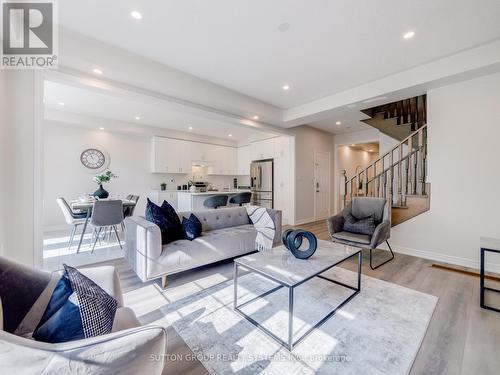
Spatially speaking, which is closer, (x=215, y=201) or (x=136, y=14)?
(x=136, y=14)

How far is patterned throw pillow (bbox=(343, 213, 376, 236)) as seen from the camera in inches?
120

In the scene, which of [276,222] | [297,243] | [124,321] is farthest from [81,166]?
[297,243]

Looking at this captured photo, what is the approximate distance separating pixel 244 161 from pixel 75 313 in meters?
6.76

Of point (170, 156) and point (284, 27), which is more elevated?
point (284, 27)

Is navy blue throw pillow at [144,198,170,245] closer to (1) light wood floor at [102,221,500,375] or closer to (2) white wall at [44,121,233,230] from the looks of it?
(1) light wood floor at [102,221,500,375]

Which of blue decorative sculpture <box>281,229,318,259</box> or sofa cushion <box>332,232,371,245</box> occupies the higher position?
blue decorative sculpture <box>281,229,318,259</box>

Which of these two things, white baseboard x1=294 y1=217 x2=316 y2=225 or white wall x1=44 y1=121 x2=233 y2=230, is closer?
white wall x1=44 y1=121 x2=233 y2=230

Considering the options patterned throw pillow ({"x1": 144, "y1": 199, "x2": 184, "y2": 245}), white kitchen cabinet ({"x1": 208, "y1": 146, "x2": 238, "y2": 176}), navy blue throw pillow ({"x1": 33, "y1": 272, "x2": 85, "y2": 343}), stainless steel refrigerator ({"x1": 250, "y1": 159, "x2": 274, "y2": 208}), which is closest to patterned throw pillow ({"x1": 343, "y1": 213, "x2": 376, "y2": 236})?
patterned throw pillow ({"x1": 144, "y1": 199, "x2": 184, "y2": 245})

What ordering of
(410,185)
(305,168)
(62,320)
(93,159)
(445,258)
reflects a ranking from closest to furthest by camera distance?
(62,320) < (445,258) < (410,185) < (93,159) < (305,168)

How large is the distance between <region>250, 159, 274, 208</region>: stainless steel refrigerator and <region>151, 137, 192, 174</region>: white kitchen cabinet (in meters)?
2.09

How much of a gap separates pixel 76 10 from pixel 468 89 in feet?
16.0

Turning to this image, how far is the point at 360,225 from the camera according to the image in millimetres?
3137

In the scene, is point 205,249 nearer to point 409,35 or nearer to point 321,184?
point 409,35

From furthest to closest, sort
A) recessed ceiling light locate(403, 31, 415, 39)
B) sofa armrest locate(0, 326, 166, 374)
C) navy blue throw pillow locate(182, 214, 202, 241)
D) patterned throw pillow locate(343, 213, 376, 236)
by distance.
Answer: patterned throw pillow locate(343, 213, 376, 236), navy blue throw pillow locate(182, 214, 202, 241), recessed ceiling light locate(403, 31, 415, 39), sofa armrest locate(0, 326, 166, 374)
